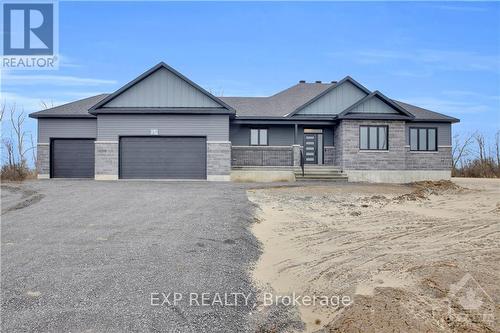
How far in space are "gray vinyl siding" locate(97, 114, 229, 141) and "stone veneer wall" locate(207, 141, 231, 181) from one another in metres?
0.32

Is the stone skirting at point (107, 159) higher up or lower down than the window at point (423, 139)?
lower down

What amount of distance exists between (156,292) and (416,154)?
74.5 feet

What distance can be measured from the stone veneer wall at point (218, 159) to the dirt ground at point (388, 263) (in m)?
9.10

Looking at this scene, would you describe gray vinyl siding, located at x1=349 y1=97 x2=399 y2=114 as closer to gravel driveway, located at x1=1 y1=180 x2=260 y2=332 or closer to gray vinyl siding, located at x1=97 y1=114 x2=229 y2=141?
gray vinyl siding, located at x1=97 y1=114 x2=229 y2=141

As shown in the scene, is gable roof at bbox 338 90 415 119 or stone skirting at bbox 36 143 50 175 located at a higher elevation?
gable roof at bbox 338 90 415 119

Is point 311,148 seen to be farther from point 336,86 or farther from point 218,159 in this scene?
point 218,159

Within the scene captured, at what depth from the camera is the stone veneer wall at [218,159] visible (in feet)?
75.4

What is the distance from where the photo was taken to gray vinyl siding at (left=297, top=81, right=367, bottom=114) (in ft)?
83.0

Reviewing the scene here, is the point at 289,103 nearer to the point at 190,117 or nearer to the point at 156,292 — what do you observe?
the point at 190,117

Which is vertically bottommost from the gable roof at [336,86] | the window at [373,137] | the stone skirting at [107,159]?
the stone skirting at [107,159]

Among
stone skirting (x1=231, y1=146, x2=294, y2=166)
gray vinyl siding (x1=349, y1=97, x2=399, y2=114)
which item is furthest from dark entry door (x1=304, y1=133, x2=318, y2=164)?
gray vinyl siding (x1=349, y1=97, x2=399, y2=114)

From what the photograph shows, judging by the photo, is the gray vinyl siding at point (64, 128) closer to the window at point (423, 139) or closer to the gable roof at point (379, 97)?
the gable roof at point (379, 97)

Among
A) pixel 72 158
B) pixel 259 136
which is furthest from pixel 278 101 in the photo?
pixel 72 158

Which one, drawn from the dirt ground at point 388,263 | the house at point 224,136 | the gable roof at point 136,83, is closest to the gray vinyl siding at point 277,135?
the house at point 224,136
